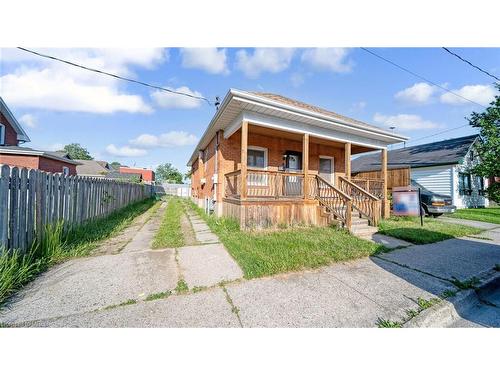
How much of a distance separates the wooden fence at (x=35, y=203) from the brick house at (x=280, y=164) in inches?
162

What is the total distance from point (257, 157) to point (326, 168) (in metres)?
4.15

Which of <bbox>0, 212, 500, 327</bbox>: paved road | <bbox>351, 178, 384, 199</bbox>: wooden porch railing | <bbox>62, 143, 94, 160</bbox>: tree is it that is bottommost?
<bbox>0, 212, 500, 327</bbox>: paved road

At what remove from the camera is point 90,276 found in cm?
326

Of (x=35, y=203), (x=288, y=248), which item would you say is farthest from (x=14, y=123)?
(x=288, y=248)

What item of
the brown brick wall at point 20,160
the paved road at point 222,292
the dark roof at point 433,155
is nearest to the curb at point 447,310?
the paved road at point 222,292

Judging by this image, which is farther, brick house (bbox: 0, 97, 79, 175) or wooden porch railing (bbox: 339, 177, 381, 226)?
brick house (bbox: 0, 97, 79, 175)

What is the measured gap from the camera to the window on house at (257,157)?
895cm

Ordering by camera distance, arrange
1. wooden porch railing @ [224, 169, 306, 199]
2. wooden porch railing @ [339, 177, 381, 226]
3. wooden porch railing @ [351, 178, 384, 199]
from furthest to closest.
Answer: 1. wooden porch railing @ [351, 178, 384, 199]
2. wooden porch railing @ [224, 169, 306, 199]
3. wooden porch railing @ [339, 177, 381, 226]

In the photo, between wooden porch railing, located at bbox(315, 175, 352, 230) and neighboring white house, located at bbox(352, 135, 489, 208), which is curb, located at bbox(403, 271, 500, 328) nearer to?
wooden porch railing, located at bbox(315, 175, 352, 230)

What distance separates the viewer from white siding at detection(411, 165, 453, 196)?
14.1m

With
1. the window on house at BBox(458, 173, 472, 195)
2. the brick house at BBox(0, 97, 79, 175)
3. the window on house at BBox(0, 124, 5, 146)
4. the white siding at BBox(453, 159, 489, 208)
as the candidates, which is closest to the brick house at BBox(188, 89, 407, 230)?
the white siding at BBox(453, 159, 489, 208)

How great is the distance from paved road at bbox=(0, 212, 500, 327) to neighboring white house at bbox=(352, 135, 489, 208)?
41.8 feet

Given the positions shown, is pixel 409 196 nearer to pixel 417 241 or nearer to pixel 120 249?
pixel 417 241

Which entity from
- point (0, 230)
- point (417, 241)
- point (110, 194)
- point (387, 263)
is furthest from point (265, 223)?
point (110, 194)
